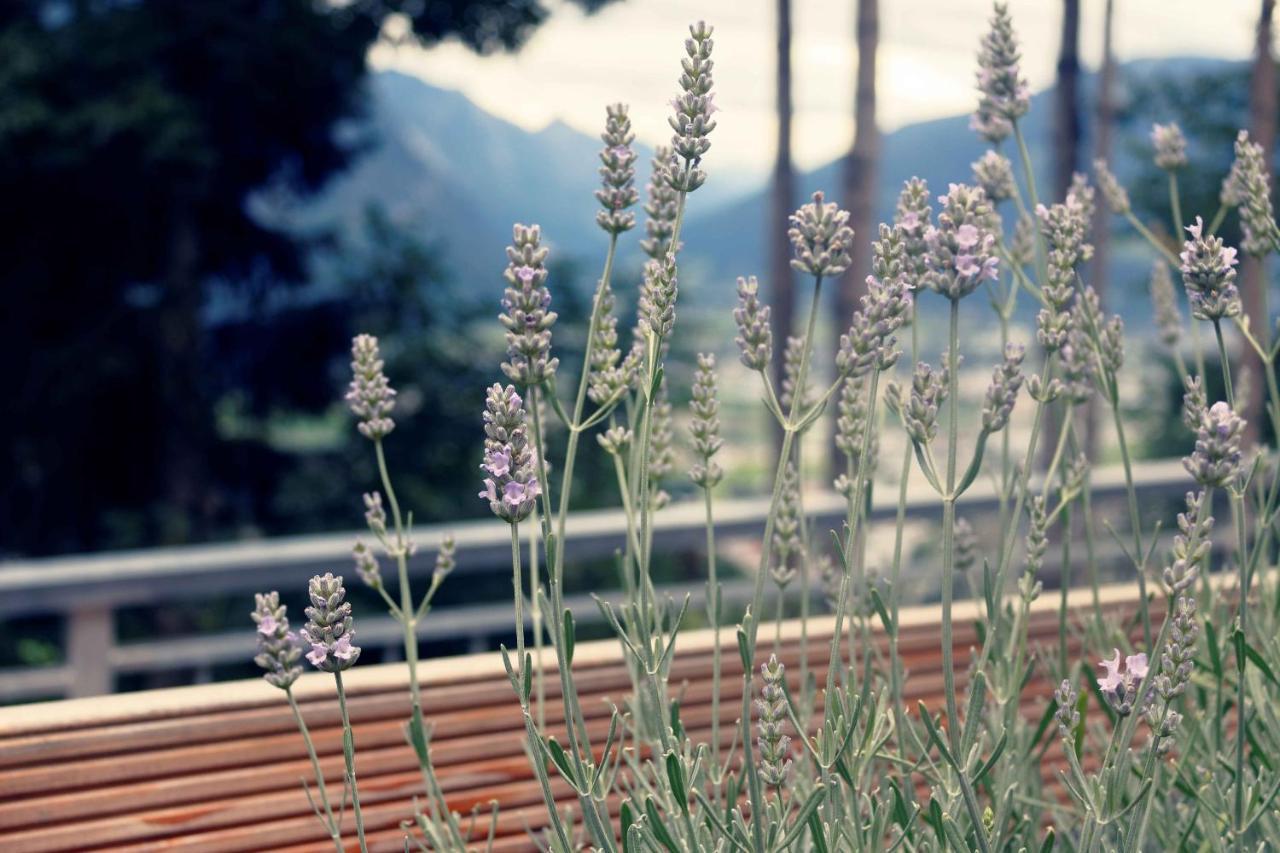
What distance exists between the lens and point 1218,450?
72cm

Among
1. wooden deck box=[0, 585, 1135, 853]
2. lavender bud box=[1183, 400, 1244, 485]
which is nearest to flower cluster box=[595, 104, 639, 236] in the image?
lavender bud box=[1183, 400, 1244, 485]

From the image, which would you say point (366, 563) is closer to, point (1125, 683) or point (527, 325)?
point (527, 325)

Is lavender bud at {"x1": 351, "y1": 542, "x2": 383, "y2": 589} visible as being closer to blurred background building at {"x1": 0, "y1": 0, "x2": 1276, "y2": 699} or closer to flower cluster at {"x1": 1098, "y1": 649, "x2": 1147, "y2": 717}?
flower cluster at {"x1": 1098, "y1": 649, "x2": 1147, "y2": 717}

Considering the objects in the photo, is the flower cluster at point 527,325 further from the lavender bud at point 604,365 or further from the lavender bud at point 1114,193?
the lavender bud at point 1114,193

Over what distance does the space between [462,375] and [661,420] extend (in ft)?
24.9

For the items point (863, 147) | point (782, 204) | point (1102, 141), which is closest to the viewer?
point (863, 147)

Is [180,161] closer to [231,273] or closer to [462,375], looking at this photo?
[231,273]

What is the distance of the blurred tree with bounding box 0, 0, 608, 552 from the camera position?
710 centimetres

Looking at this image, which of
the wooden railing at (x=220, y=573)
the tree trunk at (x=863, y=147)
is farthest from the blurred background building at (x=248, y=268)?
the wooden railing at (x=220, y=573)

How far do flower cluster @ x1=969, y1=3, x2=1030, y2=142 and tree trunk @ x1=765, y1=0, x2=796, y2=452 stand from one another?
590 cm

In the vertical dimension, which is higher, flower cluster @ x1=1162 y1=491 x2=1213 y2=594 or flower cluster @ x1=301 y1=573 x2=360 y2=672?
flower cluster @ x1=1162 y1=491 x2=1213 y2=594

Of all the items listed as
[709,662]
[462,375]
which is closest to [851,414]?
[709,662]

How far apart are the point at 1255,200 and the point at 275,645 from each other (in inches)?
29.4

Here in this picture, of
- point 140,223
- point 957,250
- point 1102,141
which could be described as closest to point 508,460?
point 957,250
